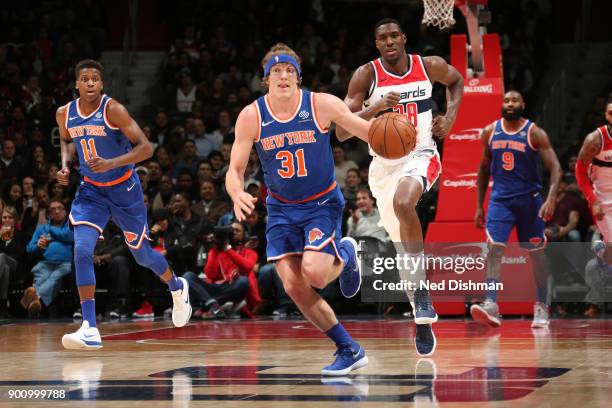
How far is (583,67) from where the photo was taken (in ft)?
53.7

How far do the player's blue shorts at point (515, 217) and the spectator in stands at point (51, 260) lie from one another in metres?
4.98

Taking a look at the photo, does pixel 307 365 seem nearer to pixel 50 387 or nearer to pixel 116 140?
pixel 50 387

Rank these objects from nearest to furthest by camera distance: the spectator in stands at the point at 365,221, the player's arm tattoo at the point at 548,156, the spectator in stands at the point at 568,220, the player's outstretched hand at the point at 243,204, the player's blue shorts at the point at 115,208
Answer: the player's outstretched hand at the point at 243,204 < the player's blue shorts at the point at 115,208 < the player's arm tattoo at the point at 548,156 < the spectator in stands at the point at 568,220 < the spectator in stands at the point at 365,221

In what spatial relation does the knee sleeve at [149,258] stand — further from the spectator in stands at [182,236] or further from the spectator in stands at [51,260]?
the spectator in stands at [51,260]

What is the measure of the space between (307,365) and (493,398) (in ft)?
5.93

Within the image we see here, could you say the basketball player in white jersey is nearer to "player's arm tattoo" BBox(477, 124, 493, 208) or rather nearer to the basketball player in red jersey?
"player's arm tattoo" BBox(477, 124, 493, 208)

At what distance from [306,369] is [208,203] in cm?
681

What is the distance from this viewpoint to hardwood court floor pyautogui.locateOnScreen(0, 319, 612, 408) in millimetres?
4785

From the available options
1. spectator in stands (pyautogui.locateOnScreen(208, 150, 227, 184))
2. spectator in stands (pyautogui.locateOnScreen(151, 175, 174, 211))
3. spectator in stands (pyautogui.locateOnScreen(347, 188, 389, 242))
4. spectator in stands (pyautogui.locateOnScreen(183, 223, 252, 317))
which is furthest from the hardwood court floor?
spectator in stands (pyautogui.locateOnScreen(208, 150, 227, 184))

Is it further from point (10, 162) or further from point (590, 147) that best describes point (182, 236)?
point (590, 147)

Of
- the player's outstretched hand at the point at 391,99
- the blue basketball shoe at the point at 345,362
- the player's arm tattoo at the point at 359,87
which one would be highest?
the player's arm tattoo at the point at 359,87

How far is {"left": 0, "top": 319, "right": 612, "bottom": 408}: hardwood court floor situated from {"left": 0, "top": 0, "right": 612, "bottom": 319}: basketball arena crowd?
96.2 inches

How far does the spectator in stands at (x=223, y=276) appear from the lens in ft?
38.3

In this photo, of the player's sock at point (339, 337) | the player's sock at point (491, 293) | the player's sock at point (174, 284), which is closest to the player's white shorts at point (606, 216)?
the player's sock at point (491, 293)
